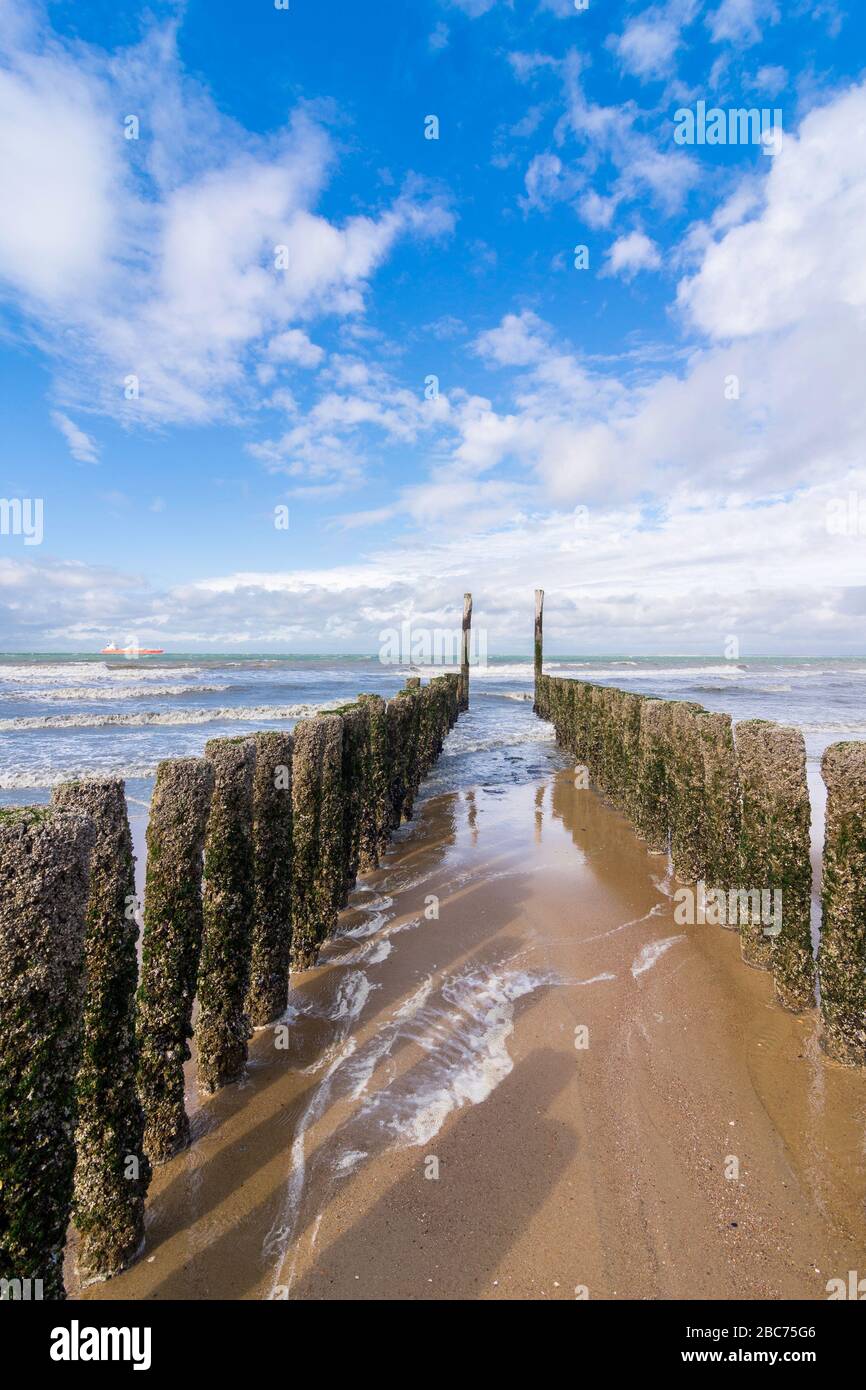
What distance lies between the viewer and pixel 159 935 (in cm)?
407

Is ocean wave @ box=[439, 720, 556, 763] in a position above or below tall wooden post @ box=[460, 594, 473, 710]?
below

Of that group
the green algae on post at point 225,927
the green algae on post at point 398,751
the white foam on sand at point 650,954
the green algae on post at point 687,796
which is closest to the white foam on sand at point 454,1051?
the white foam on sand at point 650,954

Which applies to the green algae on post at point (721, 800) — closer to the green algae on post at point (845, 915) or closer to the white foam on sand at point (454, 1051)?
the green algae on post at point (845, 915)

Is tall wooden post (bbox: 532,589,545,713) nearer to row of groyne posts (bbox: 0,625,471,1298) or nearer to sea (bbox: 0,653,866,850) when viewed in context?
sea (bbox: 0,653,866,850)

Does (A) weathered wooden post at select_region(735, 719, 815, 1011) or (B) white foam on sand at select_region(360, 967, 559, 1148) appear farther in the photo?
(A) weathered wooden post at select_region(735, 719, 815, 1011)

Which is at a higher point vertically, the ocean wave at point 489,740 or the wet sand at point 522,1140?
the ocean wave at point 489,740

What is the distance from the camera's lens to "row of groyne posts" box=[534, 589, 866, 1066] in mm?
4887

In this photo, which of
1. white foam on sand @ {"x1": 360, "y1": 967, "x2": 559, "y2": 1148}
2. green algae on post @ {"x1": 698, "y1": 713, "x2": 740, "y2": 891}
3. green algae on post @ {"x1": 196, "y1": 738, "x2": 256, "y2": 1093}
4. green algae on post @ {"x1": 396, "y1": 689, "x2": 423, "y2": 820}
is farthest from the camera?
green algae on post @ {"x1": 396, "y1": 689, "x2": 423, "y2": 820}

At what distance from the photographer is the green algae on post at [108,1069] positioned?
329cm

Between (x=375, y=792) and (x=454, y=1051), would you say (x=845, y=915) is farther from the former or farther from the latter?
(x=375, y=792)

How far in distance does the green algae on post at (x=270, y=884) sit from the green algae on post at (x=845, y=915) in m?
4.48

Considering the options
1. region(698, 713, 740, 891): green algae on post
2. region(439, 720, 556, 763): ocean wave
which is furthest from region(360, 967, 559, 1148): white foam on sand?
region(439, 720, 556, 763): ocean wave

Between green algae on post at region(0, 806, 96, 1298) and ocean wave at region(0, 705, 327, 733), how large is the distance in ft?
78.0

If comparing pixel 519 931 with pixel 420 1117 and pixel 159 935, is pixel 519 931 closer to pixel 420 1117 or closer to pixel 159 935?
pixel 420 1117
